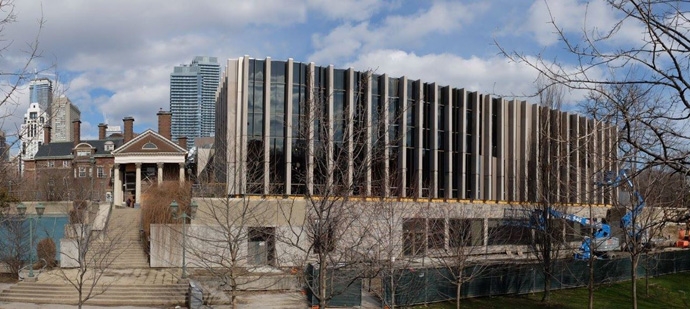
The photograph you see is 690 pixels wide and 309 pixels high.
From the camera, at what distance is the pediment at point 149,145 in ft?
202

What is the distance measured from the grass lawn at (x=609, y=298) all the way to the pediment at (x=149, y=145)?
3871 centimetres

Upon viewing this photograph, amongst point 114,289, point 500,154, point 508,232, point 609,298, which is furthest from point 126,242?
point 500,154

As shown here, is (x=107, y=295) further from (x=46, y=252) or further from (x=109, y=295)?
(x=46, y=252)

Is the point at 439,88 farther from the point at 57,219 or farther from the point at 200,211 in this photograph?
the point at 57,219

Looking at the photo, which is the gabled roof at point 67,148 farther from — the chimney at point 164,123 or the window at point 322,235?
the window at point 322,235

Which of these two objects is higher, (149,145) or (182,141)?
(182,141)

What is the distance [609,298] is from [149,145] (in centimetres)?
4378

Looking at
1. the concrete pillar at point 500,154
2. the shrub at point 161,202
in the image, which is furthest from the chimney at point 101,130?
the concrete pillar at point 500,154

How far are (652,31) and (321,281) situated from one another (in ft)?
27.3

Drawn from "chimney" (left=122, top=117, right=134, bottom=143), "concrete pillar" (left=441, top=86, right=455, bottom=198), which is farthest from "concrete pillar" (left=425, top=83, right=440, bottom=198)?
"chimney" (left=122, top=117, right=134, bottom=143)

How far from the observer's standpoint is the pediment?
61594mm

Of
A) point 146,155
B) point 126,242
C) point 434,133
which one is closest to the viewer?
point 126,242

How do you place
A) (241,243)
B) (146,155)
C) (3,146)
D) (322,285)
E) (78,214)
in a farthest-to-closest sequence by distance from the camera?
(146,155) → (241,243) → (78,214) → (322,285) → (3,146)

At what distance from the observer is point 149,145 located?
61750 millimetres
